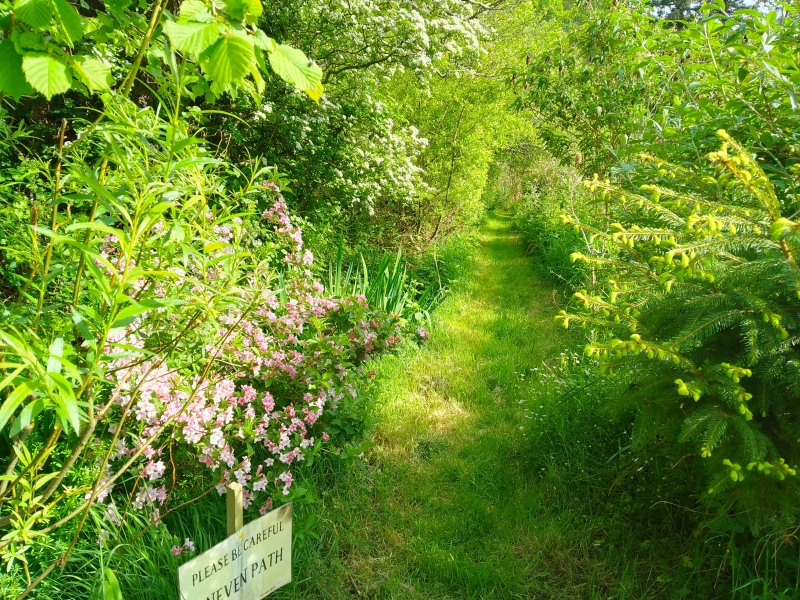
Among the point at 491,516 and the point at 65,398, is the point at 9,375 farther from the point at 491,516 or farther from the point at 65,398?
the point at 491,516

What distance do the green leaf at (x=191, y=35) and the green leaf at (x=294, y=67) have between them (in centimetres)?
10

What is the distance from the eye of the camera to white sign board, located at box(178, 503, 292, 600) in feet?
4.93

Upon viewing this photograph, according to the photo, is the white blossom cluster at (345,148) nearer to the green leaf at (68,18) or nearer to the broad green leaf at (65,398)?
the green leaf at (68,18)

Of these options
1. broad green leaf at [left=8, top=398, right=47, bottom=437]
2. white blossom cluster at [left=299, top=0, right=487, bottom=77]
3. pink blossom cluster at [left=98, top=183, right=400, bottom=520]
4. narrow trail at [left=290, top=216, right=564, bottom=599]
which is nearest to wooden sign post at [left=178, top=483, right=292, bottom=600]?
pink blossom cluster at [left=98, top=183, right=400, bottom=520]

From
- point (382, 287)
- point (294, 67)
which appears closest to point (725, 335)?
point (294, 67)

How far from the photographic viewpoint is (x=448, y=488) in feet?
9.40

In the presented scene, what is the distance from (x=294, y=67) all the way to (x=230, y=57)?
14 cm

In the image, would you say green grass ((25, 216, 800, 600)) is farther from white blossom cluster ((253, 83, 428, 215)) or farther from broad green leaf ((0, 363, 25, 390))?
white blossom cluster ((253, 83, 428, 215))

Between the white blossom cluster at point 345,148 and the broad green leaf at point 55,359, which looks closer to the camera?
the broad green leaf at point 55,359

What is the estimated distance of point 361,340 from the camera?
305 cm

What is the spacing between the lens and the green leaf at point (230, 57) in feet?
2.85

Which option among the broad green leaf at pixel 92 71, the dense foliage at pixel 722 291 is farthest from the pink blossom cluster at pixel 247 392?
the dense foliage at pixel 722 291

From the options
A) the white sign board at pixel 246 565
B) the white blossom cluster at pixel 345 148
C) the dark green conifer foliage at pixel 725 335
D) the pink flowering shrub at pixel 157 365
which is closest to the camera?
the pink flowering shrub at pixel 157 365

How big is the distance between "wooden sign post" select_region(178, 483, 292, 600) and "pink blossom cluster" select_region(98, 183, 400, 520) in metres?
0.33
